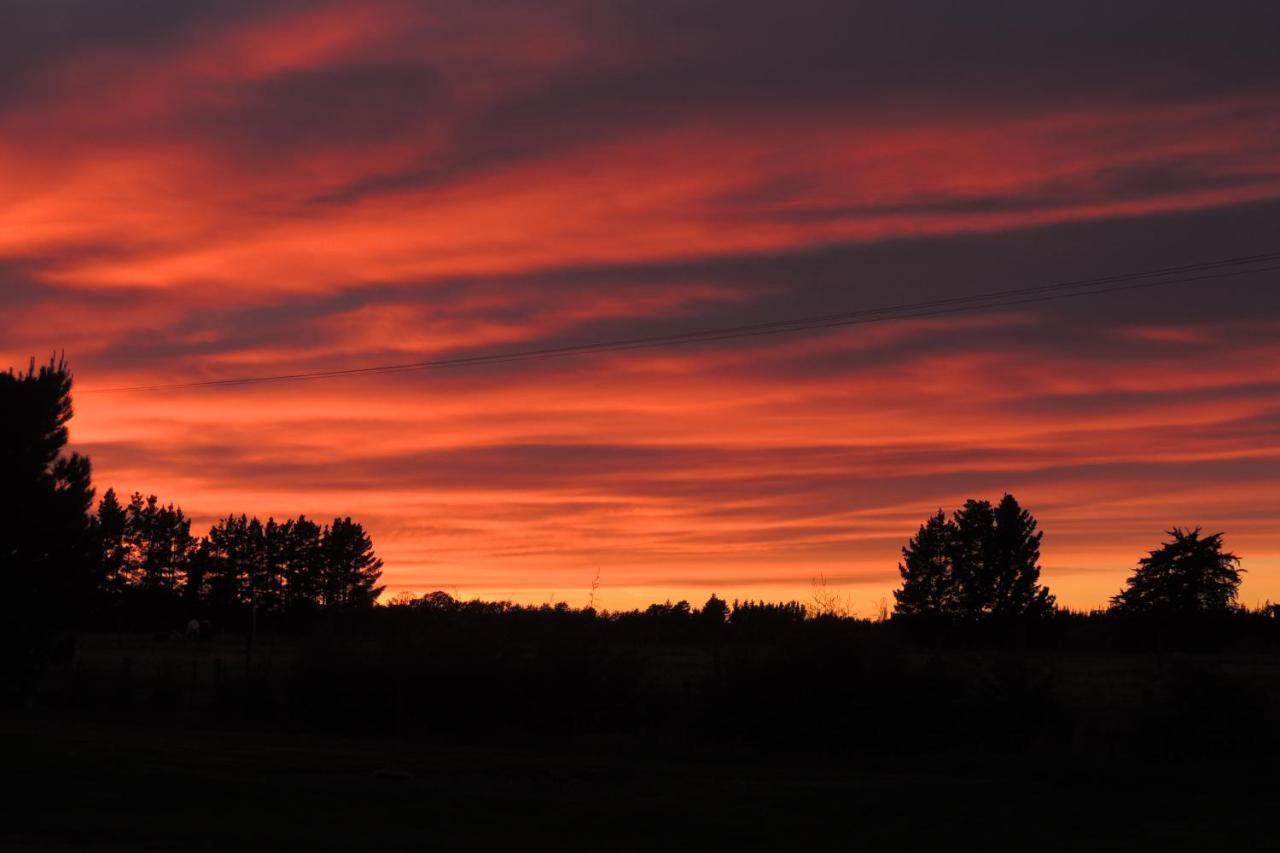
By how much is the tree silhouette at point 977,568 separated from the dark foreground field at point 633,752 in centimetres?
5723

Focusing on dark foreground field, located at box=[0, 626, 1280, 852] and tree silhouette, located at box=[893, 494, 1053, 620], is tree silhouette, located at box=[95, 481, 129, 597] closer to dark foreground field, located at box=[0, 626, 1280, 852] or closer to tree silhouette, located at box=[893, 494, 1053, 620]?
dark foreground field, located at box=[0, 626, 1280, 852]

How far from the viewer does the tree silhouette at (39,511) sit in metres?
41.8

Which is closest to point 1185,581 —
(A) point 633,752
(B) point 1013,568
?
(B) point 1013,568

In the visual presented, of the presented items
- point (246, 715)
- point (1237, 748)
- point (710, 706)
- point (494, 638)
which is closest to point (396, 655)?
point (494, 638)

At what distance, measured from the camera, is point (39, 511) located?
1672 inches

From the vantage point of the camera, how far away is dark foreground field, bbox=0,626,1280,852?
16984mm

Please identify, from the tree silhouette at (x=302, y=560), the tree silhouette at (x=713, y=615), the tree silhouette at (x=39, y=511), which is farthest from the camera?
the tree silhouette at (x=302, y=560)

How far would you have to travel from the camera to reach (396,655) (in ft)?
114

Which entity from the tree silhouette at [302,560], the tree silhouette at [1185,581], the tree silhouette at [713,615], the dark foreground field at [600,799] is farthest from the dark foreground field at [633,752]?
the tree silhouette at [302,560]

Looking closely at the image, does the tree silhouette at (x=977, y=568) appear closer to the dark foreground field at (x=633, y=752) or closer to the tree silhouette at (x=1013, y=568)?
the tree silhouette at (x=1013, y=568)

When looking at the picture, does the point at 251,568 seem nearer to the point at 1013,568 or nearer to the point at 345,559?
the point at 345,559

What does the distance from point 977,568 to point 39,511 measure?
251 feet

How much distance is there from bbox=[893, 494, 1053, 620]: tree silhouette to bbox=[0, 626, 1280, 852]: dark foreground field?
5723 centimetres

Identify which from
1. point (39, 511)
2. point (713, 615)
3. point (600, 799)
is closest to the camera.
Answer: point (600, 799)
